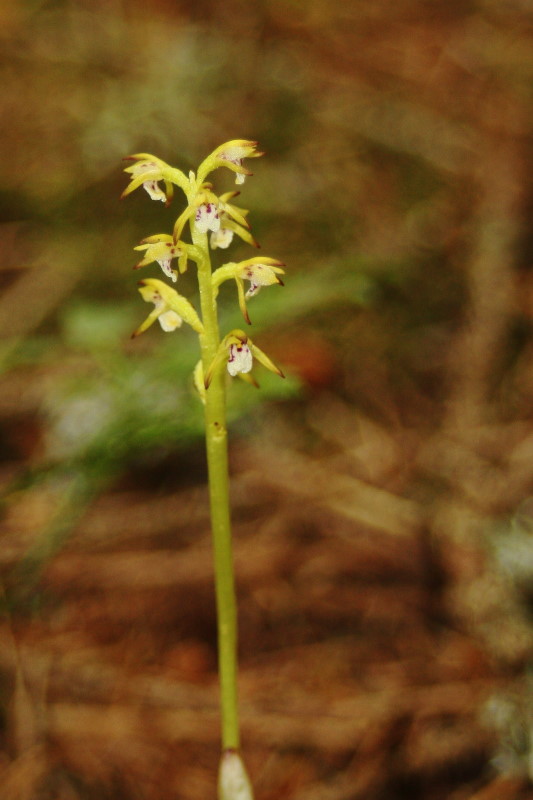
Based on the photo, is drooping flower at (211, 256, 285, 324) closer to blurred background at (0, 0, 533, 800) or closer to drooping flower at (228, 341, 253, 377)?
drooping flower at (228, 341, 253, 377)

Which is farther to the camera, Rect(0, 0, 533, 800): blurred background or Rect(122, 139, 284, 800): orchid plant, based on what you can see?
Rect(0, 0, 533, 800): blurred background

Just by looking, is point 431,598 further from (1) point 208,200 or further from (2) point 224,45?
(2) point 224,45

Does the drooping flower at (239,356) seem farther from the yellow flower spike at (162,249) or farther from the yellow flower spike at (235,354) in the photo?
the yellow flower spike at (162,249)

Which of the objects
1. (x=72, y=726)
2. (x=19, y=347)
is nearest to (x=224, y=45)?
(x=19, y=347)

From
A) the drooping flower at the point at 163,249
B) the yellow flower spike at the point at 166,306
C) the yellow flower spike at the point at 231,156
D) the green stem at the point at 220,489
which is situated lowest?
the green stem at the point at 220,489

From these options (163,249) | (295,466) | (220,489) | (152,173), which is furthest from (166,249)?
(295,466)

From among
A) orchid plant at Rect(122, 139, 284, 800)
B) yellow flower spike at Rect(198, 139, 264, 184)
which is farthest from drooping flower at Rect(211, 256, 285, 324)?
yellow flower spike at Rect(198, 139, 264, 184)

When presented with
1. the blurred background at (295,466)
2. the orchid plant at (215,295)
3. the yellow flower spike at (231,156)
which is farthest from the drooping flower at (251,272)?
the blurred background at (295,466)
